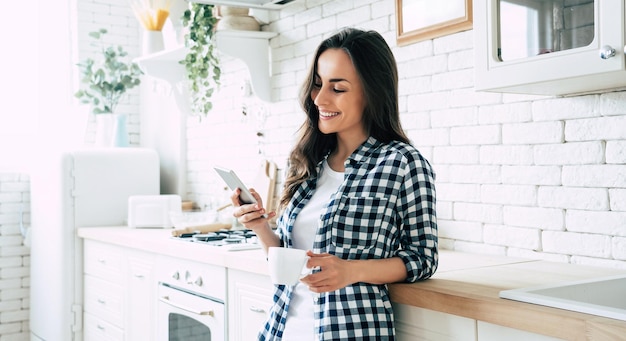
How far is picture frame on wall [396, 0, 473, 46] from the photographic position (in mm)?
2486

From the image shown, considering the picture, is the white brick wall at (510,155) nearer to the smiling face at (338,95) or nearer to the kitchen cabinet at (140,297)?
the smiling face at (338,95)

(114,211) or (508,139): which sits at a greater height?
(508,139)

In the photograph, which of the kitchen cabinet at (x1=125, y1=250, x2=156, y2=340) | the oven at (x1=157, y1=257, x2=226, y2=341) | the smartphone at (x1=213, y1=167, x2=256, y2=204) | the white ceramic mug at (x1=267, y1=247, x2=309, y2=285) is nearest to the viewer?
the white ceramic mug at (x1=267, y1=247, x2=309, y2=285)

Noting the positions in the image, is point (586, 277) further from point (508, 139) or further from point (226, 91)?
point (226, 91)

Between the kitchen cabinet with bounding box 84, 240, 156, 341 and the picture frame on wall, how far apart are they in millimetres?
1507

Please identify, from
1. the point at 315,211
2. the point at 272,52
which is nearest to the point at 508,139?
the point at 315,211

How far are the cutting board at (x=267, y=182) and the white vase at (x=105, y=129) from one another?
4.22ft

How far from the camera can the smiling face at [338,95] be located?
193cm

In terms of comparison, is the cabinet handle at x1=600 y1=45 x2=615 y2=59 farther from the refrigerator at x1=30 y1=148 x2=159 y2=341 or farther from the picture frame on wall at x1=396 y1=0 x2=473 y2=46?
the refrigerator at x1=30 y1=148 x2=159 y2=341

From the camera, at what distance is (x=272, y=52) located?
3590mm

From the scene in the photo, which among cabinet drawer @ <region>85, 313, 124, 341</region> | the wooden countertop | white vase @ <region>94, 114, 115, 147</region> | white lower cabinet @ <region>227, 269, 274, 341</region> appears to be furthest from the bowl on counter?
white vase @ <region>94, 114, 115, 147</region>

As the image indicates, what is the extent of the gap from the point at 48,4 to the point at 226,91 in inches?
60.0

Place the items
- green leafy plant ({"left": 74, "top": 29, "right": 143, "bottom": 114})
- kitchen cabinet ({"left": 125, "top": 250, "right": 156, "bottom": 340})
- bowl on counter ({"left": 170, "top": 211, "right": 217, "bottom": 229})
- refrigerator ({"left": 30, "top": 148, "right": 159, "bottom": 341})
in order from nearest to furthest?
kitchen cabinet ({"left": 125, "top": 250, "right": 156, "bottom": 340}) < bowl on counter ({"left": 170, "top": 211, "right": 217, "bottom": 229}) < refrigerator ({"left": 30, "top": 148, "right": 159, "bottom": 341}) < green leafy plant ({"left": 74, "top": 29, "right": 143, "bottom": 114})

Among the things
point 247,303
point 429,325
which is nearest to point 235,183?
point 429,325
